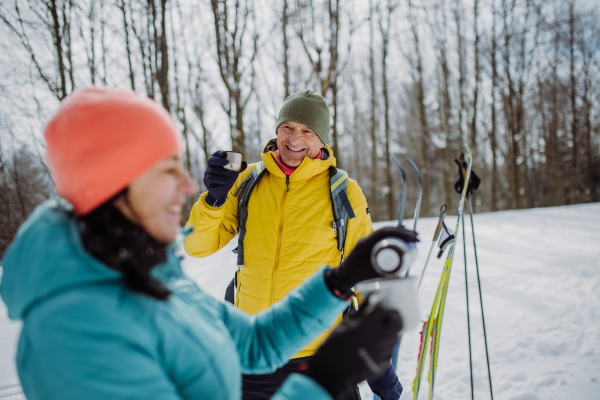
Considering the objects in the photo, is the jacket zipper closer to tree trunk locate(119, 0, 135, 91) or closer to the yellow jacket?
the yellow jacket

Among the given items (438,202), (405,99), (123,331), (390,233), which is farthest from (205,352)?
(438,202)

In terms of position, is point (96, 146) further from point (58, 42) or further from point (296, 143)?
point (58, 42)

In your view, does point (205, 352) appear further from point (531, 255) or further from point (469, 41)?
point (469, 41)

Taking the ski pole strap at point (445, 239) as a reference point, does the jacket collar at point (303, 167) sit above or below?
above

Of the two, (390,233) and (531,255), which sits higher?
(390,233)

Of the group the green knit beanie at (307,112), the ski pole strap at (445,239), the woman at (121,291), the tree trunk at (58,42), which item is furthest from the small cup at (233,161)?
the tree trunk at (58,42)

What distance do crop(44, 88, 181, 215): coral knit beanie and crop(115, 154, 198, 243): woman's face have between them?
0.02 meters

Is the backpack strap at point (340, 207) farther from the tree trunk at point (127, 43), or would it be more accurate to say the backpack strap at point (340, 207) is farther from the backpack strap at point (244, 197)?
the tree trunk at point (127, 43)

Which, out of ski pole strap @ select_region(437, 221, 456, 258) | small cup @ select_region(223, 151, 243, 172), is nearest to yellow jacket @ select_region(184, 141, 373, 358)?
small cup @ select_region(223, 151, 243, 172)

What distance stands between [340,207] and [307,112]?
555 mm

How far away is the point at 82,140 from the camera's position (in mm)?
610

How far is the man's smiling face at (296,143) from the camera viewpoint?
70.3 inches

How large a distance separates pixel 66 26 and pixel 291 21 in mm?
4401

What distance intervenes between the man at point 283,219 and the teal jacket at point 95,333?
89 cm
